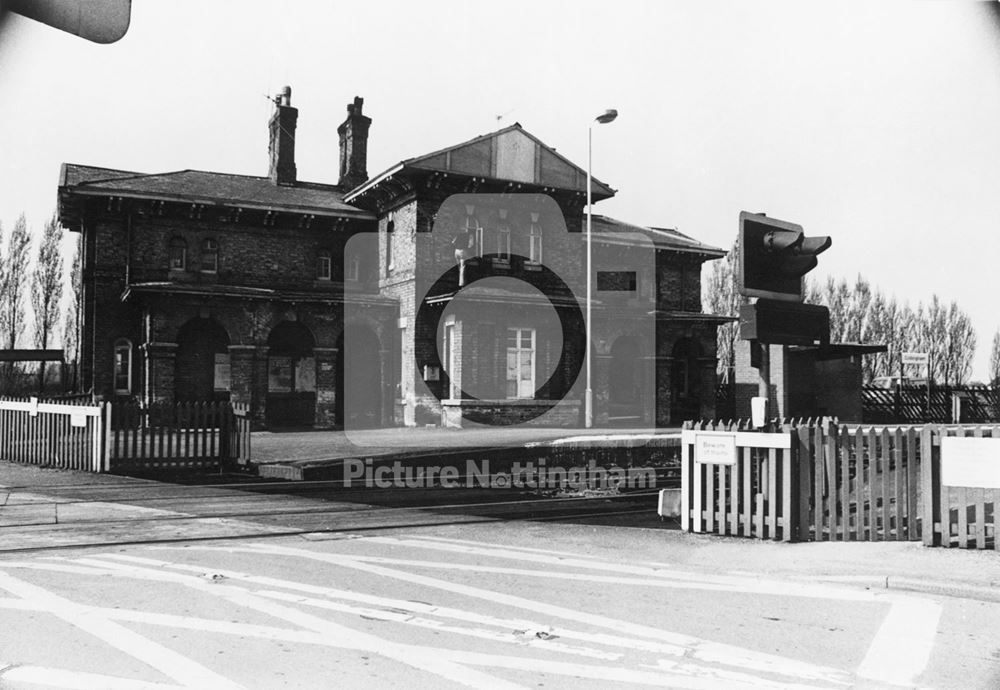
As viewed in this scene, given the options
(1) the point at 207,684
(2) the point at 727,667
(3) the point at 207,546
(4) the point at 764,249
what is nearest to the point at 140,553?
(3) the point at 207,546

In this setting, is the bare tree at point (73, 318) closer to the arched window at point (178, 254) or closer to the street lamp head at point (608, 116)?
the arched window at point (178, 254)

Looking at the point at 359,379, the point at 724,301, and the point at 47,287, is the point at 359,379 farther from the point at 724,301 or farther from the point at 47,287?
the point at 724,301

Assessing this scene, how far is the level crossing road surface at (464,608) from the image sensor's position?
3.96m

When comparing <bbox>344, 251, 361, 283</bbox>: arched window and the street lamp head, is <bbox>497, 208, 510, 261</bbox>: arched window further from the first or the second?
the street lamp head

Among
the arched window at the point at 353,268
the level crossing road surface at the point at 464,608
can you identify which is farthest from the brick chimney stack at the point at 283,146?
A: the level crossing road surface at the point at 464,608

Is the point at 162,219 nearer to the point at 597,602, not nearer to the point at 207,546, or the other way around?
the point at 207,546

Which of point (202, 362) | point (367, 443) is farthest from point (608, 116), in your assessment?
point (202, 362)

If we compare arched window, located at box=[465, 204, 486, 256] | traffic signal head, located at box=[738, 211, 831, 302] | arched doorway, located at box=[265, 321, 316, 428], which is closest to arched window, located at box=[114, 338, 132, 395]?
arched doorway, located at box=[265, 321, 316, 428]

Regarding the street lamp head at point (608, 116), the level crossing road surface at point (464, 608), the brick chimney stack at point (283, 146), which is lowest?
the level crossing road surface at point (464, 608)

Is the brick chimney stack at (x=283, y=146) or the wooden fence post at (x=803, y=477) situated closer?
the wooden fence post at (x=803, y=477)

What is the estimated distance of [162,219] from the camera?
25344 millimetres

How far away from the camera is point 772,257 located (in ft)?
19.8

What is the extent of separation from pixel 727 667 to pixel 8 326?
114 feet

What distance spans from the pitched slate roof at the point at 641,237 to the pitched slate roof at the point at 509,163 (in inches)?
104
